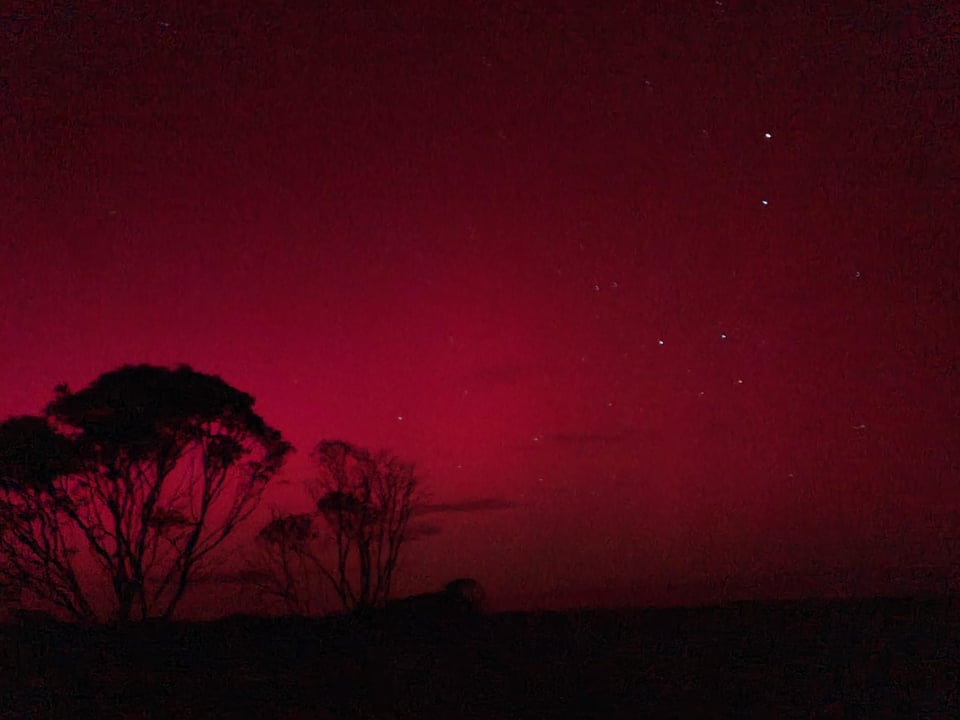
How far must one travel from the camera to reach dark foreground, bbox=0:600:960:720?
15227 mm

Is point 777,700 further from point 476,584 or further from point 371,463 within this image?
point 371,463

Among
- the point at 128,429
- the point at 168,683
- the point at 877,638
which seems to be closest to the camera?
the point at 168,683

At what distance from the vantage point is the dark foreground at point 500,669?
599 inches

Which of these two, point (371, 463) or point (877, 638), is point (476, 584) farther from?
point (877, 638)

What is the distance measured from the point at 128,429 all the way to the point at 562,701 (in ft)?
44.0

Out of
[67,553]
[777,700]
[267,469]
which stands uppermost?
[267,469]

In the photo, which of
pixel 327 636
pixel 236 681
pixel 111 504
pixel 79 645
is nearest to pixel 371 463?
pixel 111 504

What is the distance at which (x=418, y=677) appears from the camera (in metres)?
17.5

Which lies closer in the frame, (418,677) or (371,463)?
(418,677)

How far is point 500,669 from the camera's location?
18078mm

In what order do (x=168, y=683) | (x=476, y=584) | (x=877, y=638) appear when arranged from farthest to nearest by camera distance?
1. (x=476, y=584)
2. (x=877, y=638)
3. (x=168, y=683)

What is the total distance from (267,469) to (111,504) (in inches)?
142

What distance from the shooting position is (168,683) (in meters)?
16.7

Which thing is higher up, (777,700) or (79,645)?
(79,645)
